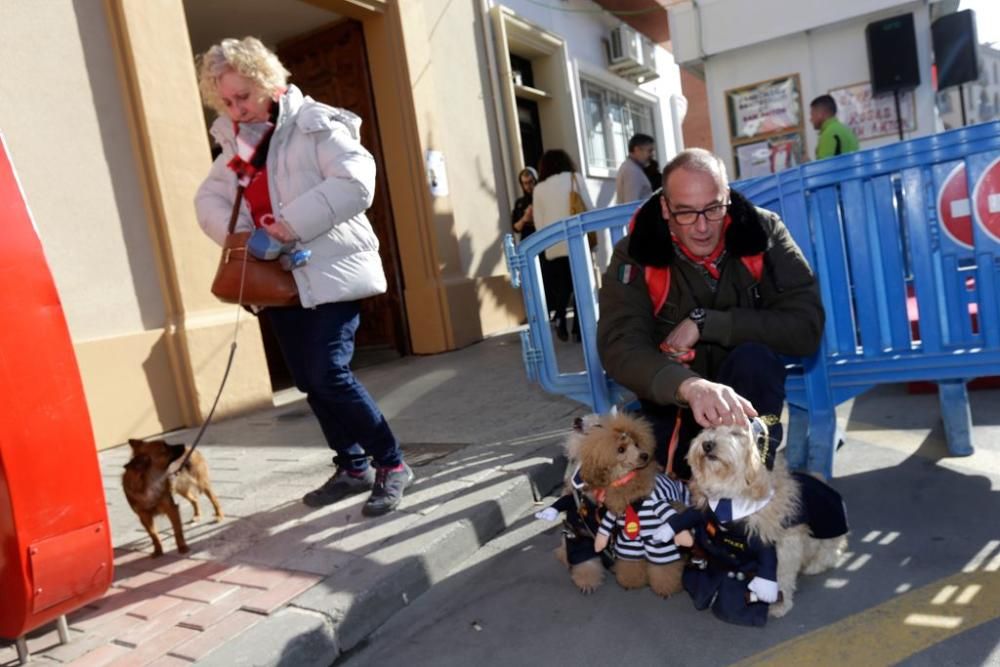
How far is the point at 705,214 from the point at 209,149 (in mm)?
4659

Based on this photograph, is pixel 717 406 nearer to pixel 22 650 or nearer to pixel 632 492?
pixel 632 492

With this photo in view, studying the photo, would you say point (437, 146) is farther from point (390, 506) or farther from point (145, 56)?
point (390, 506)


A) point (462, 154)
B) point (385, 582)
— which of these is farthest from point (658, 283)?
point (462, 154)

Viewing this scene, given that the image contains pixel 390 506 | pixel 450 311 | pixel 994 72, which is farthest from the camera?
pixel 994 72

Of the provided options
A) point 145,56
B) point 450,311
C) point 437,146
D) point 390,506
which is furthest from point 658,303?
point 437,146

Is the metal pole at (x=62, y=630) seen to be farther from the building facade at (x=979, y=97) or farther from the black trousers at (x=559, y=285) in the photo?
the building facade at (x=979, y=97)

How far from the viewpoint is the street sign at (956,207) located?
276 cm

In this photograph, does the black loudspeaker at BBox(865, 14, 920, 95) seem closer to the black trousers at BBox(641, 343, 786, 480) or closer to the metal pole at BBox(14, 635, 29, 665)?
the black trousers at BBox(641, 343, 786, 480)

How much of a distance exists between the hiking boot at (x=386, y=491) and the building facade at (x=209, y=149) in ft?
6.38

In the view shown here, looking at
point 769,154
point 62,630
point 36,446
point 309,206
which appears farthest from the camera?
point 769,154

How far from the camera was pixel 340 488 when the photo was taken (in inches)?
146

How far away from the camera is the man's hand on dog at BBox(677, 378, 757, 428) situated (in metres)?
2.31

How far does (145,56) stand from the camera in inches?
220

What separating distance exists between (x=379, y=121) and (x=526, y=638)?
664 centimetres
